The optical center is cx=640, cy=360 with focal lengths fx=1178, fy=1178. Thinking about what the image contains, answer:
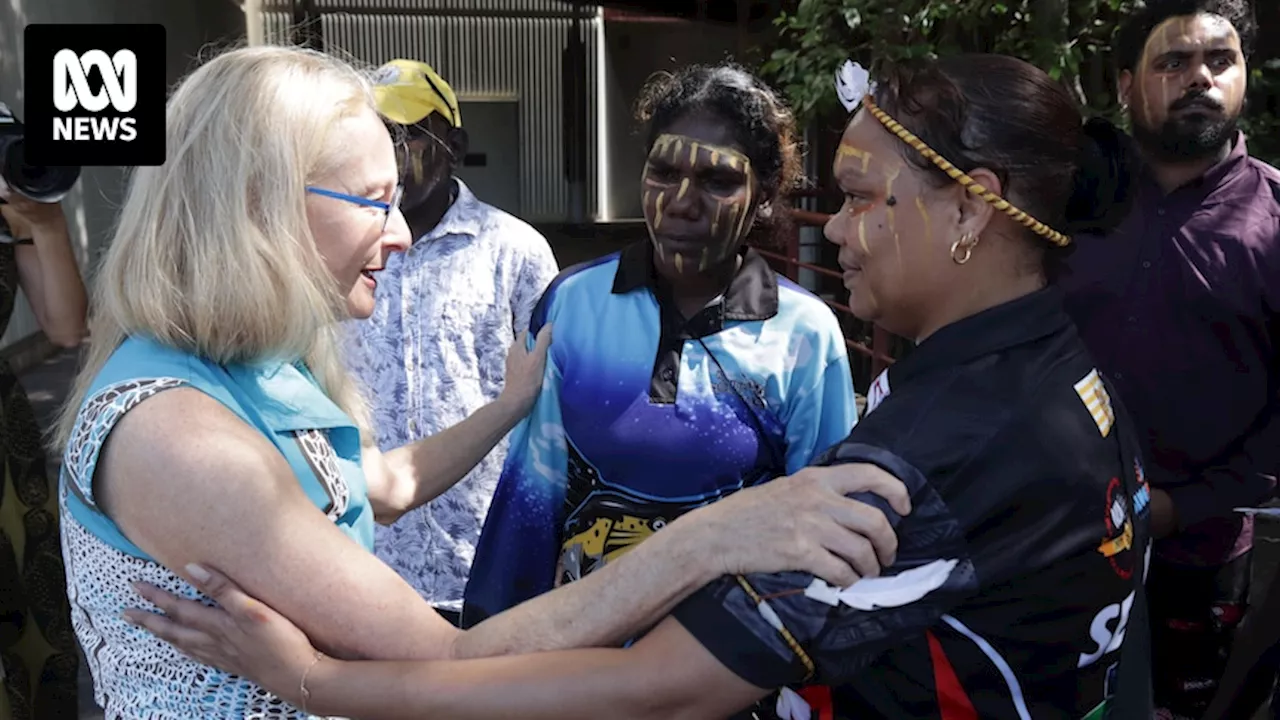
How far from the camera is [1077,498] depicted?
1308 millimetres

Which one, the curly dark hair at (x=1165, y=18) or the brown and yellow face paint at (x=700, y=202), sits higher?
the curly dark hair at (x=1165, y=18)

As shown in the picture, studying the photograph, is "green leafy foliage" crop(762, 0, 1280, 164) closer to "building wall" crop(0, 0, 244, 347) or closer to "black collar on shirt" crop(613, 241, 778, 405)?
"black collar on shirt" crop(613, 241, 778, 405)

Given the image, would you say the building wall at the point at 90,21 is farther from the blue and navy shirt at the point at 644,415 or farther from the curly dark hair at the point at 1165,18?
the curly dark hair at the point at 1165,18

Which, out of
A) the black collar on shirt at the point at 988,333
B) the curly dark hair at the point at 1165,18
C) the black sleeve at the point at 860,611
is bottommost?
the black sleeve at the point at 860,611

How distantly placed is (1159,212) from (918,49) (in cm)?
230

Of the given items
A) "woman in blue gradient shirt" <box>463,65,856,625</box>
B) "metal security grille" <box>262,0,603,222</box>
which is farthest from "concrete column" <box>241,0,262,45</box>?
"woman in blue gradient shirt" <box>463,65,856,625</box>

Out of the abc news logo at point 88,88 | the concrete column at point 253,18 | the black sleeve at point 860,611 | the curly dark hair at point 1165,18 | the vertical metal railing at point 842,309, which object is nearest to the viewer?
the black sleeve at point 860,611

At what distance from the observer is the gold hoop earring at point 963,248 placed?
4.70 ft

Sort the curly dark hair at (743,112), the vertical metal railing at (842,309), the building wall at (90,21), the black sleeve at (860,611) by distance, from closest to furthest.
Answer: the black sleeve at (860,611) → the curly dark hair at (743,112) → the vertical metal railing at (842,309) → the building wall at (90,21)

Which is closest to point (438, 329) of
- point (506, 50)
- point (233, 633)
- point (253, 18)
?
point (233, 633)

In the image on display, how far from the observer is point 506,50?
68.5 feet

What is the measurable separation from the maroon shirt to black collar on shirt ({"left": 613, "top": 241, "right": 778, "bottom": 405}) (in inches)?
28.0

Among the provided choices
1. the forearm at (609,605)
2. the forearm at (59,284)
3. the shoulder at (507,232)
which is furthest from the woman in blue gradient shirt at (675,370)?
the forearm at (59,284)

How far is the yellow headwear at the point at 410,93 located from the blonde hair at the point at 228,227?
1483 mm
